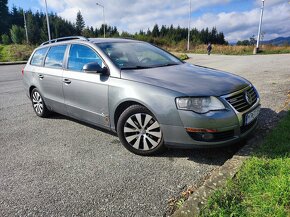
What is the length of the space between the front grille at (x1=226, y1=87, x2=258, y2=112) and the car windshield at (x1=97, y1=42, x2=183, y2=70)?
1.34 m

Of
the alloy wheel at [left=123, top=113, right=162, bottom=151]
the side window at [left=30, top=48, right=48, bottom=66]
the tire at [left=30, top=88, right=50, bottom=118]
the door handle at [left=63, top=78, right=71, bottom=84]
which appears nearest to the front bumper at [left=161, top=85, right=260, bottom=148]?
the alloy wheel at [left=123, top=113, right=162, bottom=151]

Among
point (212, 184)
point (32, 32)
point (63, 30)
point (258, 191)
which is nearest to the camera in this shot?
point (258, 191)

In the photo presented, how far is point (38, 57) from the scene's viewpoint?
5402 mm

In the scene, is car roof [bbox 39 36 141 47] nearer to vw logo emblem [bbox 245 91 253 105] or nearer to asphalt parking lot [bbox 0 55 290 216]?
asphalt parking lot [bbox 0 55 290 216]

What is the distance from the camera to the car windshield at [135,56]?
384cm

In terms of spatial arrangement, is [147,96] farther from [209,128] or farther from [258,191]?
[258,191]

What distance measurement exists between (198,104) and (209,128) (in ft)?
1.00

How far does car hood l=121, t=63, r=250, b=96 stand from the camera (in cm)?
308

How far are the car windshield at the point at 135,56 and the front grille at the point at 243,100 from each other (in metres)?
1.34

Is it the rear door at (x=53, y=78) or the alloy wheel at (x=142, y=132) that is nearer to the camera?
the alloy wheel at (x=142, y=132)

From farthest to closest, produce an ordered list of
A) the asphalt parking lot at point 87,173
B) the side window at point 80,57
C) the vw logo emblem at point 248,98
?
the side window at point 80,57 < the vw logo emblem at point 248,98 < the asphalt parking lot at point 87,173

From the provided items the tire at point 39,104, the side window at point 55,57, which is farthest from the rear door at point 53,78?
the tire at point 39,104

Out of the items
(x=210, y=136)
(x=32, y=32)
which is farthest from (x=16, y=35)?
(x=210, y=136)

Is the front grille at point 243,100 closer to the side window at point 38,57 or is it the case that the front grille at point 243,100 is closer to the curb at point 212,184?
the curb at point 212,184
